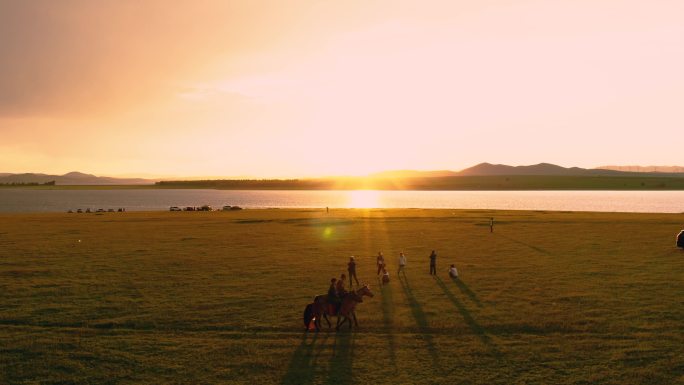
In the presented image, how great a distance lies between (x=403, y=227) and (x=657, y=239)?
30739mm

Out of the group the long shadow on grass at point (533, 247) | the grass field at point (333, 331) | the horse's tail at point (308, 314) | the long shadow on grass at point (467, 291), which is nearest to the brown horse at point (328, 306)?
the horse's tail at point (308, 314)

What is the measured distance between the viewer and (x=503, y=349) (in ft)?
64.0

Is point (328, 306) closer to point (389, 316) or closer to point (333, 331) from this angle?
point (333, 331)

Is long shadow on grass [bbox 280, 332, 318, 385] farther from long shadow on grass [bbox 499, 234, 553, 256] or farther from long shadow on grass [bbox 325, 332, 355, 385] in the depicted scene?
long shadow on grass [bbox 499, 234, 553, 256]

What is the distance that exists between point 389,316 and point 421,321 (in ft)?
5.63

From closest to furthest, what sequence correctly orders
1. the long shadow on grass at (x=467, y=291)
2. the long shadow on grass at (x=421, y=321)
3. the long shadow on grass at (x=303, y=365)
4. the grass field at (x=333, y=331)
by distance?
the long shadow on grass at (x=303, y=365) → the grass field at (x=333, y=331) → the long shadow on grass at (x=421, y=321) → the long shadow on grass at (x=467, y=291)

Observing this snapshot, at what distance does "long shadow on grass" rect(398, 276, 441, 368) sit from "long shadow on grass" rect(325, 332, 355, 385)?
318 centimetres

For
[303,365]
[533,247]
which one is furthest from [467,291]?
[533,247]

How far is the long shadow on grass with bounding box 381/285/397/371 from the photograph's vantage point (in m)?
19.4

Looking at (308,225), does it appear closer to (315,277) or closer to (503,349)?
(315,277)

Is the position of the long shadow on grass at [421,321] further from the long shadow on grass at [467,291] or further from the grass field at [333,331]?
the long shadow on grass at [467,291]

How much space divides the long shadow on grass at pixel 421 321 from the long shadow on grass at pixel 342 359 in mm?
3182

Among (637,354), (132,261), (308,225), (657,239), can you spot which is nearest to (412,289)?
(637,354)

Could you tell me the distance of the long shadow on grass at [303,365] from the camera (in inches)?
666
